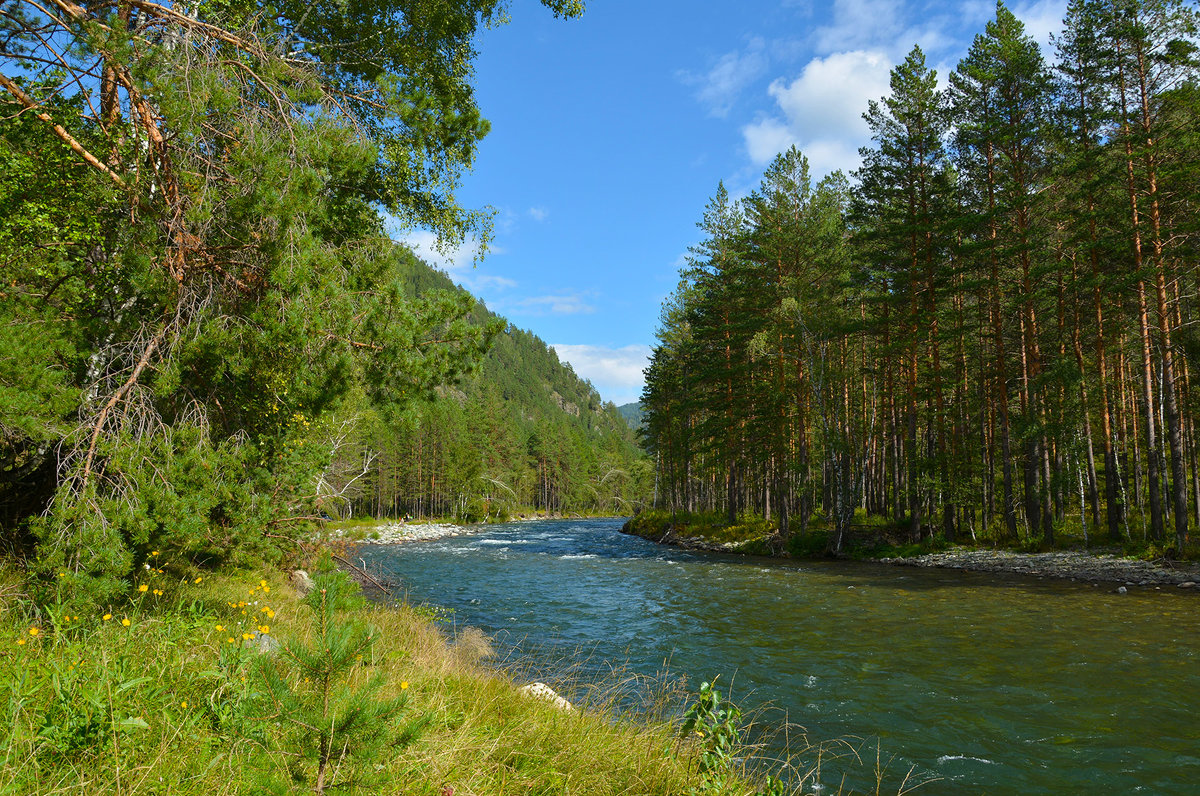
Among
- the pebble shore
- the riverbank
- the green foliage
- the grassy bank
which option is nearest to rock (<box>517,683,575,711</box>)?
the grassy bank

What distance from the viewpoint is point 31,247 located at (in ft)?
19.2

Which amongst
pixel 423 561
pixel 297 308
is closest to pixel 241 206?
pixel 297 308

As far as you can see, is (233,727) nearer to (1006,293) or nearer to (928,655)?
(928,655)

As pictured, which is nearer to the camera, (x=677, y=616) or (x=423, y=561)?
(x=677, y=616)

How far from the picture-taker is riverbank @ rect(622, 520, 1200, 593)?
15.3 meters

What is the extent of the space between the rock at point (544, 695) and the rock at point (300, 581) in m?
6.66

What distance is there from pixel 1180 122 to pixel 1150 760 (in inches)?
745

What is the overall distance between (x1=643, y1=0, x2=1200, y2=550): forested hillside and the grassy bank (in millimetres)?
20025

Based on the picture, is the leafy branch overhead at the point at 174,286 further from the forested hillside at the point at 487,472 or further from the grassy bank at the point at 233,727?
the forested hillside at the point at 487,472

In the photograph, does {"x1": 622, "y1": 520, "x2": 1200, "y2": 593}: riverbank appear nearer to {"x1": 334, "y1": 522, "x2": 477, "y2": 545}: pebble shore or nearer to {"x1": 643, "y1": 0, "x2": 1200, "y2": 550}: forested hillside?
{"x1": 643, "y1": 0, "x2": 1200, "y2": 550}: forested hillside

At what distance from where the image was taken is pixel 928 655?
9609 mm

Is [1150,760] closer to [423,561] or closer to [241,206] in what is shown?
[241,206]

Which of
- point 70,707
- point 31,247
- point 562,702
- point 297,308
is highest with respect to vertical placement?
point 31,247

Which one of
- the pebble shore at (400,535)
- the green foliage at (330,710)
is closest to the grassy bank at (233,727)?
the green foliage at (330,710)
